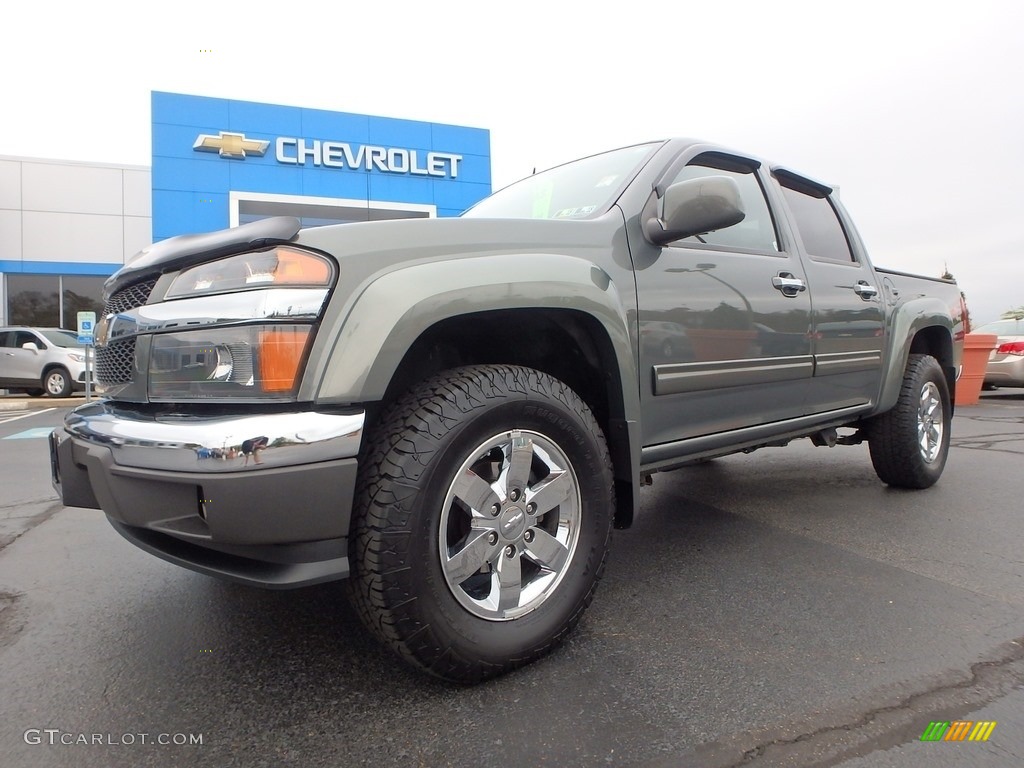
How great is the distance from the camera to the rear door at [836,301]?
10.7 ft

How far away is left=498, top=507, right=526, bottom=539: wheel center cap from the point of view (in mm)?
1889

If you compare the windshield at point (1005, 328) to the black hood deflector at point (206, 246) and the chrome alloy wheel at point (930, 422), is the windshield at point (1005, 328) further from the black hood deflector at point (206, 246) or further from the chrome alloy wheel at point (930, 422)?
the black hood deflector at point (206, 246)

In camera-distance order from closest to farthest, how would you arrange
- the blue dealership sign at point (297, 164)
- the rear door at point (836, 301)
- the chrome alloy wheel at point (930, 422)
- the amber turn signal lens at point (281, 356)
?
the amber turn signal lens at point (281, 356) → the rear door at point (836, 301) → the chrome alloy wheel at point (930, 422) → the blue dealership sign at point (297, 164)

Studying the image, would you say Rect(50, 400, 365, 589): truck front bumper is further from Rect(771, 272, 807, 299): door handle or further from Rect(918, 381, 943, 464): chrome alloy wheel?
Rect(918, 381, 943, 464): chrome alloy wheel

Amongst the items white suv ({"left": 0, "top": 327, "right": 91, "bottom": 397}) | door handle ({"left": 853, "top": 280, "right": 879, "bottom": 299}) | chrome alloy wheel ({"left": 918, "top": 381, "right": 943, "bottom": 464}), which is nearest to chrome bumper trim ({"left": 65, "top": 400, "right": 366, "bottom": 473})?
door handle ({"left": 853, "top": 280, "right": 879, "bottom": 299})

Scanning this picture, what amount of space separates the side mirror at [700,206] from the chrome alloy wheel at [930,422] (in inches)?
102

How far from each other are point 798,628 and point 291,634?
1.68 metres

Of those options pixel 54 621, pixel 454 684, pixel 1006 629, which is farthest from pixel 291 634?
pixel 1006 629

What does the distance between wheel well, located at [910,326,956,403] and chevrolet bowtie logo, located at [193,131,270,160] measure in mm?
18321

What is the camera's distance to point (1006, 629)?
2217mm

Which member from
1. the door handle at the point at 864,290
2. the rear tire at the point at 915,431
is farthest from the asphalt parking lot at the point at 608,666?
the door handle at the point at 864,290

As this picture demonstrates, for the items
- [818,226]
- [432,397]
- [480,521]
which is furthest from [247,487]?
[818,226]

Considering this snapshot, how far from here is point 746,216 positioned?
3107 mm

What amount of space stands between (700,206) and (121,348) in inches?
75.5
